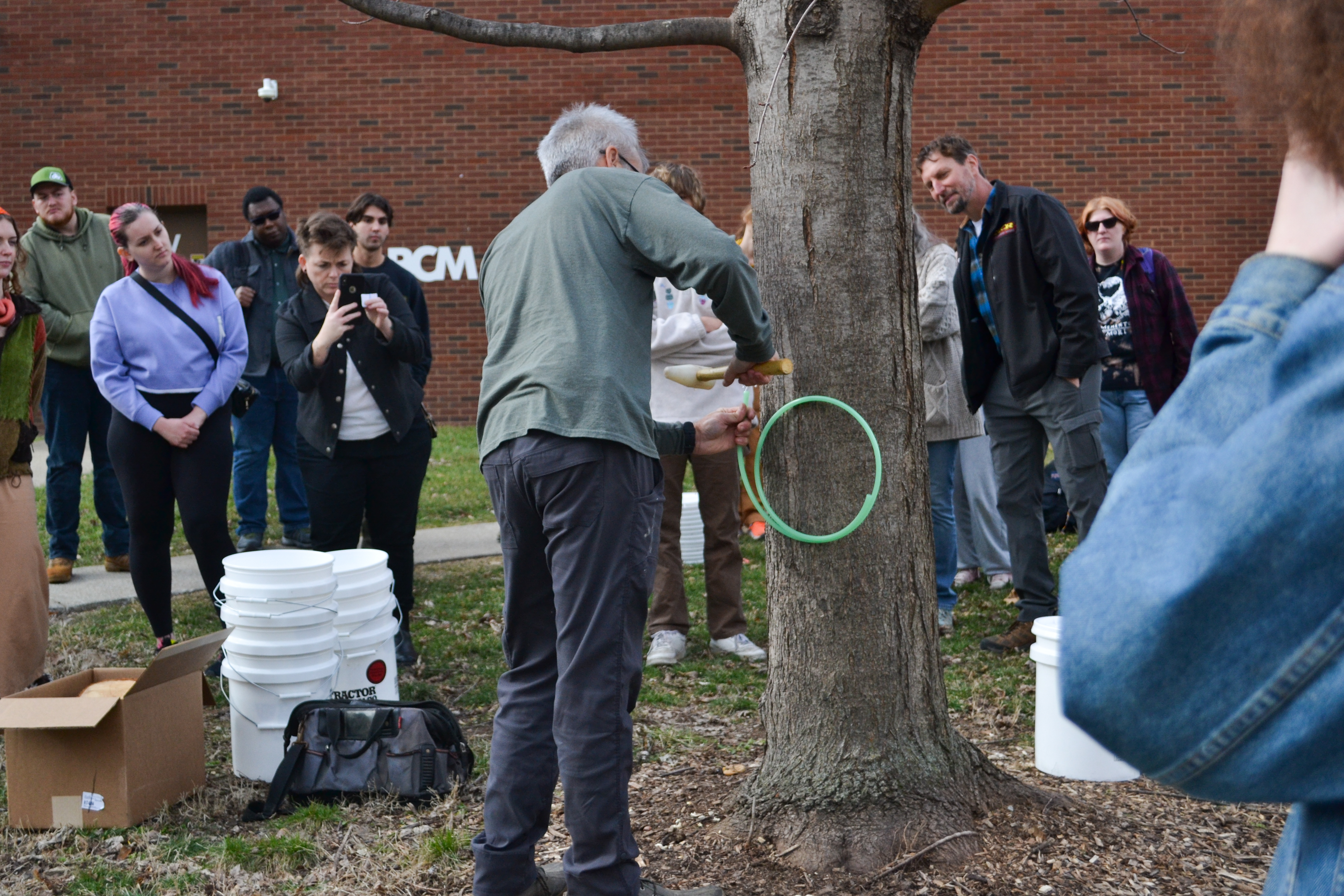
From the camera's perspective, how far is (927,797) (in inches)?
117

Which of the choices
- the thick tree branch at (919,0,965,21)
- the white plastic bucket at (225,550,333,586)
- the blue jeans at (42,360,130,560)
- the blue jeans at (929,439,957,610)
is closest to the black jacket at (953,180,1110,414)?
the blue jeans at (929,439,957,610)

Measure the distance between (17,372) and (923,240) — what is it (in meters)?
4.08

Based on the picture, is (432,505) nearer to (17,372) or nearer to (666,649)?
(666,649)

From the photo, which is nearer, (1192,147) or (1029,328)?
(1029,328)

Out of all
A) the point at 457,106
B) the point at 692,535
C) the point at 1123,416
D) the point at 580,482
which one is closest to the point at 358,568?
the point at 580,482

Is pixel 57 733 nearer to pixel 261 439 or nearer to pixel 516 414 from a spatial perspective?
pixel 516 414

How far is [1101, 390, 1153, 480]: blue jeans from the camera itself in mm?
6141

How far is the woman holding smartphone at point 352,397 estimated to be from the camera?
4.88m

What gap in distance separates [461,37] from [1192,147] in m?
12.5

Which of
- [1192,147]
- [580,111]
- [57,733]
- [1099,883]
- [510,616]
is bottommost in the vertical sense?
[1099,883]

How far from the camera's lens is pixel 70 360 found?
6363mm

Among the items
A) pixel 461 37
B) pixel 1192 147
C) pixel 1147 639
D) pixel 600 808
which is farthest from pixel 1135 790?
pixel 1192 147

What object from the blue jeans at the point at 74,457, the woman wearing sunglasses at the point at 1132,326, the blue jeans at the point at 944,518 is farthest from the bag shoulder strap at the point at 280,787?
the woman wearing sunglasses at the point at 1132,326

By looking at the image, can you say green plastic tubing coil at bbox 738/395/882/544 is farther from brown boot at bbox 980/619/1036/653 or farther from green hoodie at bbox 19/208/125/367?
green hoodie at bbox 19/208/125/367
